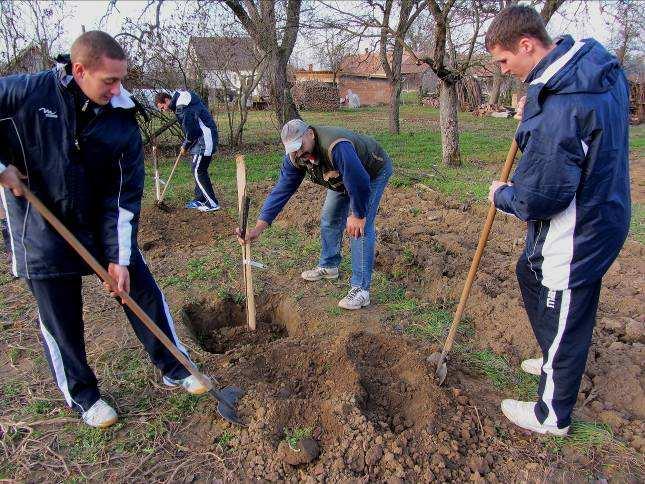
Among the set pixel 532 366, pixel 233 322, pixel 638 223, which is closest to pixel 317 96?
pixel 638 223

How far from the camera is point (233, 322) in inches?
164

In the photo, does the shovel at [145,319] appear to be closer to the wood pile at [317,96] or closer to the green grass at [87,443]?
the green grass at [87,443]

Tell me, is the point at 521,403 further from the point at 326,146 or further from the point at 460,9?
the point at 460,9

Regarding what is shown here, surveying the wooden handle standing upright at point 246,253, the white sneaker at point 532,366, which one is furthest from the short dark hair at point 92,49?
the white sneaker at point 532,366

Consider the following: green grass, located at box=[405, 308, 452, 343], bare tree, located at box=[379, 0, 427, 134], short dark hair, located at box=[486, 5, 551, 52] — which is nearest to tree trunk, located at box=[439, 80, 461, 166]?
bare tree, located at box=[379, 0, 427, 134]

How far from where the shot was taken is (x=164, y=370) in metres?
2.89

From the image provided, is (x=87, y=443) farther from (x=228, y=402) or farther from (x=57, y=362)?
(x=228, y=402)

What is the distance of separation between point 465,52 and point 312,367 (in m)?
9.49

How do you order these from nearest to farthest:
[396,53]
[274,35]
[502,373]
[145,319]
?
[145,319] → [502,373] → [274,35] → [396,53]

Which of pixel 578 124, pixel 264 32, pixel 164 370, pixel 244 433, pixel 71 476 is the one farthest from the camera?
pixel 264 32

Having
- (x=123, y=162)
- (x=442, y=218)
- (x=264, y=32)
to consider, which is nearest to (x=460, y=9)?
(x=264, y=32)

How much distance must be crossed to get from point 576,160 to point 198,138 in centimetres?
620

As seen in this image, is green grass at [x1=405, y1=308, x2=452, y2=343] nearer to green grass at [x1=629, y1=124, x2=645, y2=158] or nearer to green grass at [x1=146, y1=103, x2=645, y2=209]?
green grass at [x1=146, y1=103, x2=645, y2=209]

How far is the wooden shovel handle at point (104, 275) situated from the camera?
213cm
